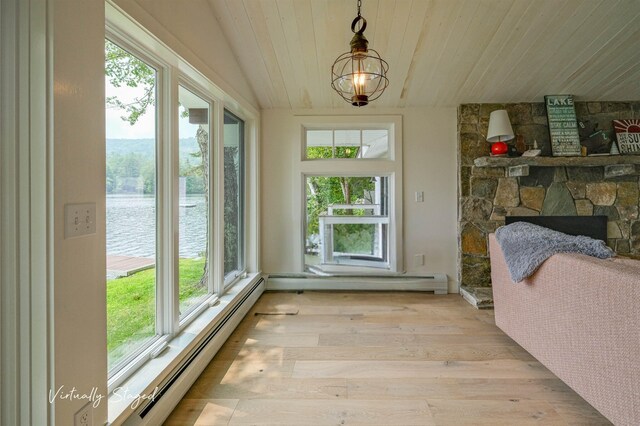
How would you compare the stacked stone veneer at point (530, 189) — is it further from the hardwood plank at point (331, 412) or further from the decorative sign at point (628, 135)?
the hardwood plank at point (331, 412)

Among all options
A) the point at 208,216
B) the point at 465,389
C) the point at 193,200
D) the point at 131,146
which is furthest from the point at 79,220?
the point at 465,389

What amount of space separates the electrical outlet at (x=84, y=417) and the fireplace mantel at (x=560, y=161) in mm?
3605

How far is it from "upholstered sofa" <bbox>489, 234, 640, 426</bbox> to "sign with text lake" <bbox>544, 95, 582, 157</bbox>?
7.18ft

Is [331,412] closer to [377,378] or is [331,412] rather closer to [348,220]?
[377,378]

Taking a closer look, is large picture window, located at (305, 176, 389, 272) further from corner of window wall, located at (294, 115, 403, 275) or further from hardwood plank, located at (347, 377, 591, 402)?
hardwood plank, located at (347, 377, 591, 402)

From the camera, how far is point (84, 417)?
1079 millimetres

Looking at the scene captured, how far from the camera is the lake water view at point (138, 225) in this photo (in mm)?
1453

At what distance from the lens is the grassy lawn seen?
145cm

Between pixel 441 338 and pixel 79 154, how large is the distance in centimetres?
258

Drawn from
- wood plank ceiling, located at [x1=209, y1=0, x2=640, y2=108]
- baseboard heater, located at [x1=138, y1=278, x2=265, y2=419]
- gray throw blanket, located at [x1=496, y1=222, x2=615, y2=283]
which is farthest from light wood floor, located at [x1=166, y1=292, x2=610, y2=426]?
wood plank ceiling, located at [x1=209, y1=0, x2=640, y2=108]

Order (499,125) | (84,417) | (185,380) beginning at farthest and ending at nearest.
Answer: (499,125)
(185,380)
(84,417)

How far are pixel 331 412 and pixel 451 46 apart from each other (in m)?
2.97

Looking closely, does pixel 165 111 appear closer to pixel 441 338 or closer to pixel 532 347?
pixel 441 338

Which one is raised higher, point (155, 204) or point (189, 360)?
point (155, 204)
